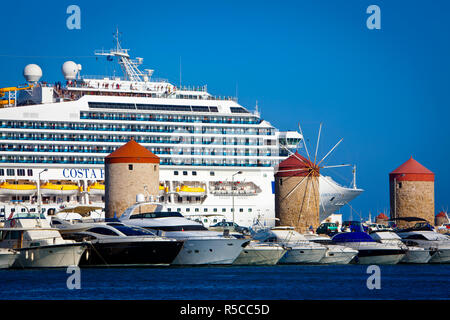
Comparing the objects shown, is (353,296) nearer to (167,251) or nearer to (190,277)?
(190,277)

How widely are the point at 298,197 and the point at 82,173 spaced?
25649mm

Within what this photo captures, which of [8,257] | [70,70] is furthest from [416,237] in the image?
[70,70]

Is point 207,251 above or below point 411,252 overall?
above

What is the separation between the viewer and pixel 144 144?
280 ft

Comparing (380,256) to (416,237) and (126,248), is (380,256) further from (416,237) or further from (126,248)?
(126,248)

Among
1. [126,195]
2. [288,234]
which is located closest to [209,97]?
[126,195]

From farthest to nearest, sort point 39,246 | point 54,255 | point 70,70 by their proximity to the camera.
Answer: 1. point 70,70
2. point 39,246
3. point 54,255

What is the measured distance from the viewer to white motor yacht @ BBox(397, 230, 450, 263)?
55625 millimetres

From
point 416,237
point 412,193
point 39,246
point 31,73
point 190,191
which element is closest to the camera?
point 39,246

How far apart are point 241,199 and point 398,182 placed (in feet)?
57.2

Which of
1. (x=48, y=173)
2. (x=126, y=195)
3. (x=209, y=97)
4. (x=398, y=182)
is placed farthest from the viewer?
(x=209, y=97)

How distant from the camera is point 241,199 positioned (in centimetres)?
8581

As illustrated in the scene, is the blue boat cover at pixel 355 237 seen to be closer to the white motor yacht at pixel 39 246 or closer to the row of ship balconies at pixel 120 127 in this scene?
the white motor yacht at pixel 39 246

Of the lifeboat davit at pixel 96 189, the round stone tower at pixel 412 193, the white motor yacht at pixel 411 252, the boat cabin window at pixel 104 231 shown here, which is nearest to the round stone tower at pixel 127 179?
the boat cabin window at pixel 104 231
